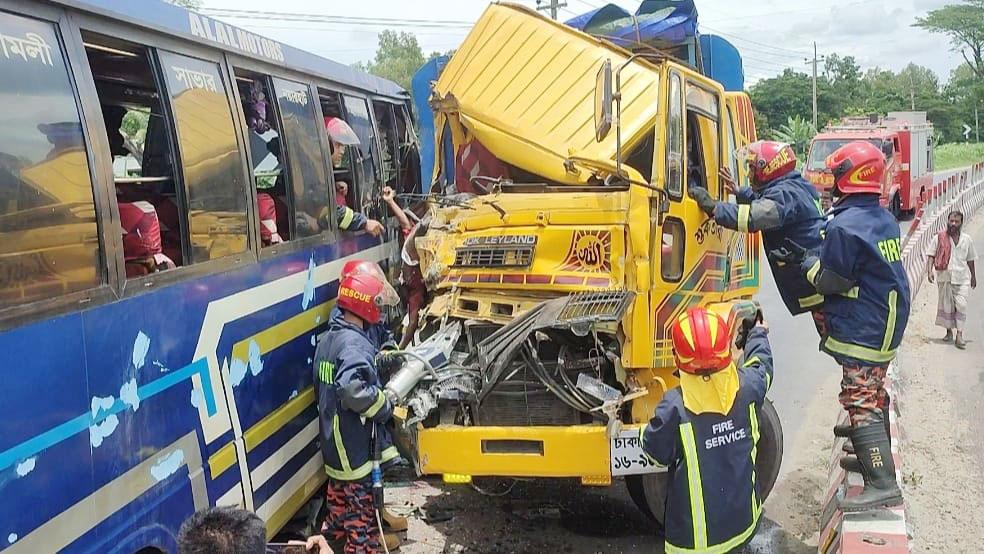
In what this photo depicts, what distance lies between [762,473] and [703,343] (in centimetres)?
224

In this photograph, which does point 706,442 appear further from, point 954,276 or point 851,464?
point 954,276

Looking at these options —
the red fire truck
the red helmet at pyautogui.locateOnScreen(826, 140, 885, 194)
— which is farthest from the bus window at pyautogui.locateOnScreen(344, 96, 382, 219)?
the red fire truck

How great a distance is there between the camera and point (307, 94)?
17.8 feet

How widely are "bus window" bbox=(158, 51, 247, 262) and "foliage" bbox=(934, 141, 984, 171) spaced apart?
5627 cm

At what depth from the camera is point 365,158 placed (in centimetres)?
653

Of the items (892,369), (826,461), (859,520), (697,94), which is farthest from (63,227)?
(892,369)

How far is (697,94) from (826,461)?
3138 mm

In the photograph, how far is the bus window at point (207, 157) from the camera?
3865 mm

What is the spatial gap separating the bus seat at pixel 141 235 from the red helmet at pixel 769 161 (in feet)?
11.5

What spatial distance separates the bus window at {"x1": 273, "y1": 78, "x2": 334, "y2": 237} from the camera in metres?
5.08

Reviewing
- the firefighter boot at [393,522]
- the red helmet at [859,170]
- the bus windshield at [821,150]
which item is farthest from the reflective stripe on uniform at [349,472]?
the bus windshield at [821,150]

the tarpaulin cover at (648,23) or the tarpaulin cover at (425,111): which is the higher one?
the tarpaulin cover at (648,23)

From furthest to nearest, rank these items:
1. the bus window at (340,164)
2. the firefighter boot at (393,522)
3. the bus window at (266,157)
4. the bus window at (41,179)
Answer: the bus window at (340,164), the firefighter boot at (393,522), the bus window at (266,157), the bus window at (41,179)

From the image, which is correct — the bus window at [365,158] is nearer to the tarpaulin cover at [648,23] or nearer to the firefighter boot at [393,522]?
the tarpaulin cover at [648,23]
